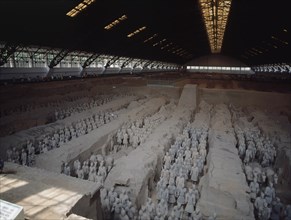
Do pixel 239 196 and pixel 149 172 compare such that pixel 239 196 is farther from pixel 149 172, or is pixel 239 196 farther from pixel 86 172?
pixel 86 172

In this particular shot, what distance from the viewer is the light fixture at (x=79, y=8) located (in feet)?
43.6

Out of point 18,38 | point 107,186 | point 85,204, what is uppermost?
point 18,38

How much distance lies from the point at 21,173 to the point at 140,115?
9158 millimetres

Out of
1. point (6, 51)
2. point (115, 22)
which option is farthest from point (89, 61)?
point (115, 22)

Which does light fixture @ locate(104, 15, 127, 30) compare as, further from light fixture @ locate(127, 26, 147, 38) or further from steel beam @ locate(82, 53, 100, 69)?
steel beam @ locate(82, 53, 100, 69)

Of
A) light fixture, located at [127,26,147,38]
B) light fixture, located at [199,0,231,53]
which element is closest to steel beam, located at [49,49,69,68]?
light fixture, located at [127,26,147,38]

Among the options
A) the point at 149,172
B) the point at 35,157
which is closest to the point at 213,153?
the point at 149,172

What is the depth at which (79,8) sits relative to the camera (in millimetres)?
13867

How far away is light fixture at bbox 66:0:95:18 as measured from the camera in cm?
1329

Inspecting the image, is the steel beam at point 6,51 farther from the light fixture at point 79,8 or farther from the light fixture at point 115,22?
the light fixture at point 115,22

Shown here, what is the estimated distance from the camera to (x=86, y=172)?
729 cm

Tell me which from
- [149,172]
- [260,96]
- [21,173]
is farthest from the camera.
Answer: [260,96]

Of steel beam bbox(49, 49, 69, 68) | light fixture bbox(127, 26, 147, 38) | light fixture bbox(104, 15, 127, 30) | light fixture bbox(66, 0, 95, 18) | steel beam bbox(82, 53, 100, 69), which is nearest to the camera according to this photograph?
light fixture bbox(66, 0, 95, 18)

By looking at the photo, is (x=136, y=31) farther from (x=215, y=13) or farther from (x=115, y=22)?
(x=215, y=13)
